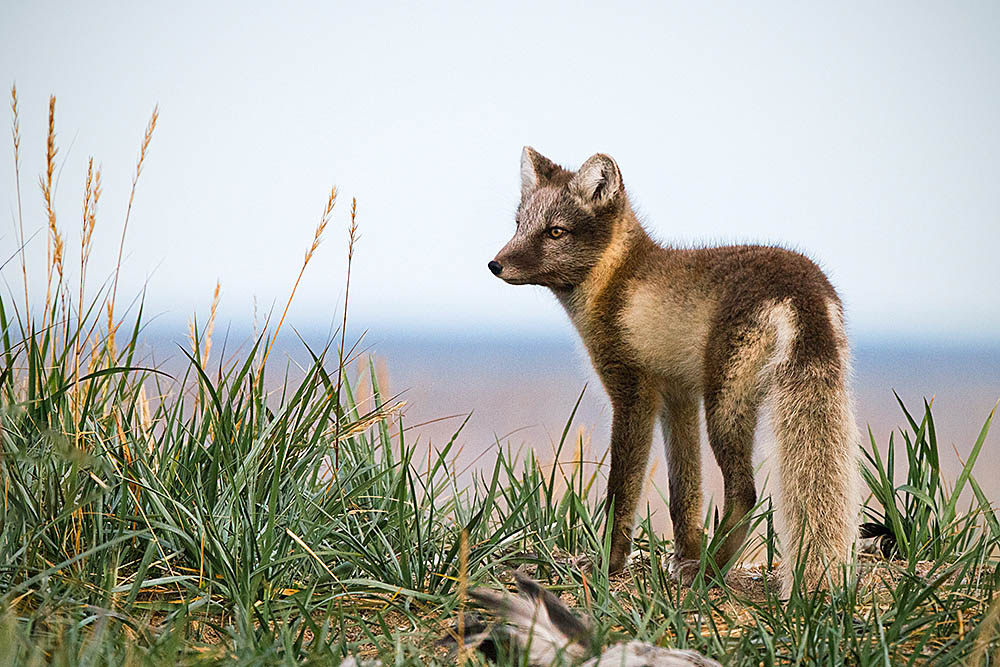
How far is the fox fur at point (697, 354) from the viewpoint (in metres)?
2.34

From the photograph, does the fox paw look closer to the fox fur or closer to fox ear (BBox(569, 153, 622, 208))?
the fox fur

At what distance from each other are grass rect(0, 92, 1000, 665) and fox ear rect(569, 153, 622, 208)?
0.73 metres

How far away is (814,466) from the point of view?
2.33m

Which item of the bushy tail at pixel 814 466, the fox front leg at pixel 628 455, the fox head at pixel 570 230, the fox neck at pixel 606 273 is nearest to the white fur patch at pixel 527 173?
the fox head at pixel 570 230

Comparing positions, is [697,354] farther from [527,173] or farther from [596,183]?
[527,173]

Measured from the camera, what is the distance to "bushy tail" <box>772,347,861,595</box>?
2.32 meters

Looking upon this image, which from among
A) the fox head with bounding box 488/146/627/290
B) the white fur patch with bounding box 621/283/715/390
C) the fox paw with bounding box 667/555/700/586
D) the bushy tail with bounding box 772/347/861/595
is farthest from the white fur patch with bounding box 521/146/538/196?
the fox paw with bounding box 667/555/700/586

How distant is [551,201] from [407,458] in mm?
940

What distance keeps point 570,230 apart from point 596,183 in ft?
0.55

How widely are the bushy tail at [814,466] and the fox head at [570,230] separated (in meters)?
0.73

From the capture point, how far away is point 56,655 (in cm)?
154

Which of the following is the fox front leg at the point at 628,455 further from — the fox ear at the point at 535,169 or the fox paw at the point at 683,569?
the fox ear at the point at 535,169

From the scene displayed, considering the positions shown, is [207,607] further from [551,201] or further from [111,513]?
[551,201]

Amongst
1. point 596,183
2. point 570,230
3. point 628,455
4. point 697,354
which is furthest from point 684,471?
point 596,183
